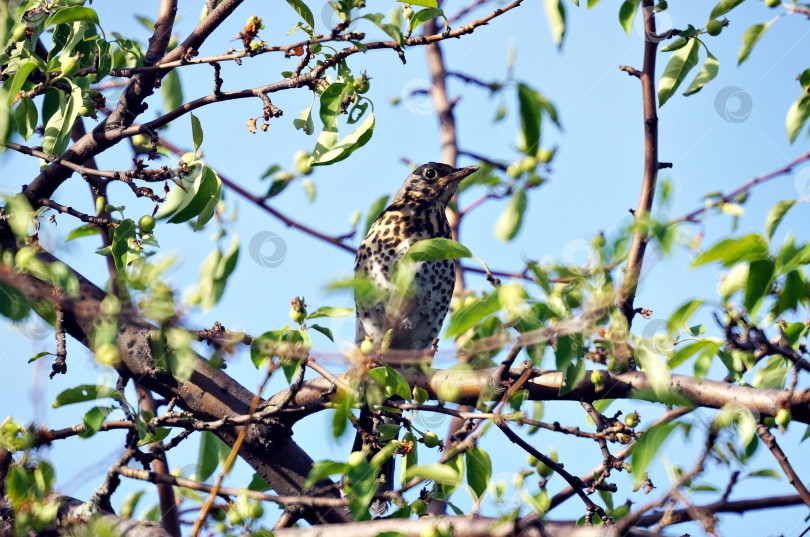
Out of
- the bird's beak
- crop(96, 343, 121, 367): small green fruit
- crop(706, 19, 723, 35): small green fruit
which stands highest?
the bird's beak

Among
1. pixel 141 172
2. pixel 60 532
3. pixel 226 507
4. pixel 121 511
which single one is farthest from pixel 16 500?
pixel 141 172

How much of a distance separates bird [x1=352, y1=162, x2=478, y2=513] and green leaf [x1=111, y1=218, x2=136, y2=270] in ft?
6.06

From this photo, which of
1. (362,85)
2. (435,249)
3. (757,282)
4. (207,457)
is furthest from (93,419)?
(757,282)

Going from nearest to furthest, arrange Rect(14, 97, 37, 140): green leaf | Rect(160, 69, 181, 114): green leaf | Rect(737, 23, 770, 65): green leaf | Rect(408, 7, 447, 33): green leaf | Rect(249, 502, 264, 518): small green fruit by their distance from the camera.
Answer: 1. Rect(249, 502, 264, 518): small green fruit
2. Rect(408, 7, 447, 33): green leaf
3. Rect(14, 97, 37, 140): green leaf
4. Rect(737, 23, 770, 65): green leaf
5. Rect(160, 69, 181, 114): green leaf

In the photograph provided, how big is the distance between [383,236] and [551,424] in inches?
85.0

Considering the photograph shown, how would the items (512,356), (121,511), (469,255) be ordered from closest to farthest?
1. (469,255)
2. (512,356)
3. (121,511)

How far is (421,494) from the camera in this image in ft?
7.65

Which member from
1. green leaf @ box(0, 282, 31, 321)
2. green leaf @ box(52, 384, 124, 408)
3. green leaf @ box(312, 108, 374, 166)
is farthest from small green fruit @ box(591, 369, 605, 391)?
green leaf @ box(0, 282, 31, 321)

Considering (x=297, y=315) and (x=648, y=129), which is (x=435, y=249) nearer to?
(x=297, y=315)

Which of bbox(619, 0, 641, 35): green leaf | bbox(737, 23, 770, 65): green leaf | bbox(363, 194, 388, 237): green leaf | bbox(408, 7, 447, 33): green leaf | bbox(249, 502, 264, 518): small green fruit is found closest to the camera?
bbox(249, 502, 264, 518): small green fruit

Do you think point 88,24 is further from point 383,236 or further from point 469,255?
point 383,236

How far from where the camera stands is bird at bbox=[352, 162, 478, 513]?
427 cm

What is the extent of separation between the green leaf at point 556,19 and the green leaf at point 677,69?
1.28ft

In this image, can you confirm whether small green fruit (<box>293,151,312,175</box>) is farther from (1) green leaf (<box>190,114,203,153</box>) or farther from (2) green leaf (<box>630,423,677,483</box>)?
(2) green leaf (<box>630,423,677,483</box>)
